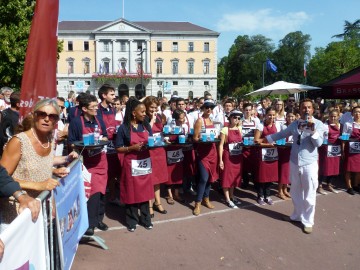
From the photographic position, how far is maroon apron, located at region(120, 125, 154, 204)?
18.3 feet

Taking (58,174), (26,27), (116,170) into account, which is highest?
(26,27)

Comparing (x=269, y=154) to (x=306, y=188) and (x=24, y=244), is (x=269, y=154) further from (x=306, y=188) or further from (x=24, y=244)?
(x=24, y=244)

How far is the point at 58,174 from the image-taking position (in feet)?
11.0

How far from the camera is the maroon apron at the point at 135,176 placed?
557cm

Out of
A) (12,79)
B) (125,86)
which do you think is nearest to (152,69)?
(125,86)

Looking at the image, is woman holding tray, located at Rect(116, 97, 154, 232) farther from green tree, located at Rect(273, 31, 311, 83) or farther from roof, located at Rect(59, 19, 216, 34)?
green tree, located at Rect(273, 31, 311, 83)

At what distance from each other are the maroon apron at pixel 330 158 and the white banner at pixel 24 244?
6697 millimetres

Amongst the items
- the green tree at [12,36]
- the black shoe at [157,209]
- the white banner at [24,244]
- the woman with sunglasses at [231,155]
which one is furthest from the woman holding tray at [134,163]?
the green tree at [12,36]

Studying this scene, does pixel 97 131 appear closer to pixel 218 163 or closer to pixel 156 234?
pixel 156 234

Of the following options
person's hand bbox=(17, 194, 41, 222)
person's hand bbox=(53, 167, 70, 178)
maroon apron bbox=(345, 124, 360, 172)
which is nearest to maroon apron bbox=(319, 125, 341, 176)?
maroon apron bbox=(345, 124, 360, 172)

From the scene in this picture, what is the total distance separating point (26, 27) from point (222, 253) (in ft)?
59.3

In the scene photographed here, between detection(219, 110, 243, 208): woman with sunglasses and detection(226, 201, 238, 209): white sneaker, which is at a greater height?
detection(219, 110, 243, 208): woman with sunglasses

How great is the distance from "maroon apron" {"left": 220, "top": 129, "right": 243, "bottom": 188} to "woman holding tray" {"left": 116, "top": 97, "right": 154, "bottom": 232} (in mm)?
1774

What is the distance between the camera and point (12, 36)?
18438 millimetres
